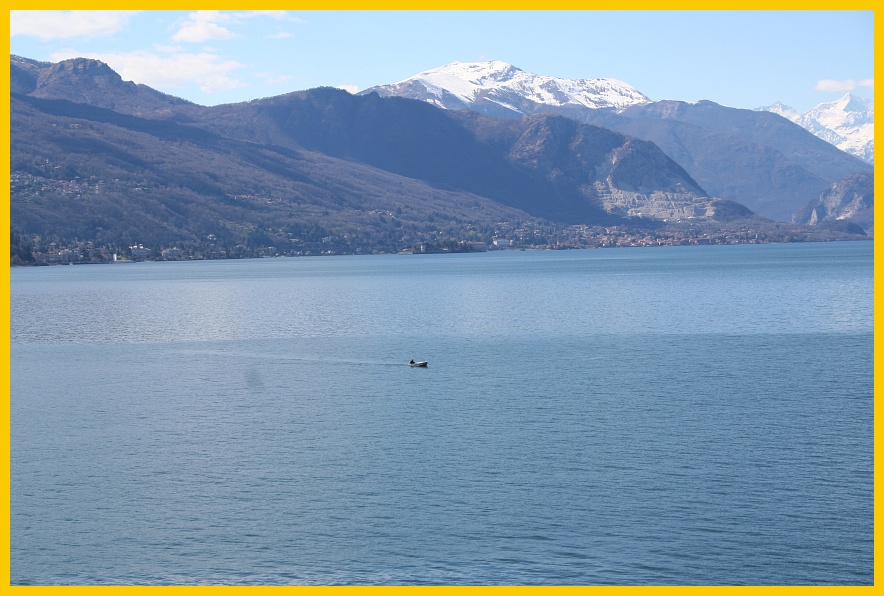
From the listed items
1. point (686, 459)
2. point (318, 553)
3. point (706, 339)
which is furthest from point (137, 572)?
point (706, 339)

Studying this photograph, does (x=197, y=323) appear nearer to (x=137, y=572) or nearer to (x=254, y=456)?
(x=254, y=456)

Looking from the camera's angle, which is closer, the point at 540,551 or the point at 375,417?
the point at 540,551

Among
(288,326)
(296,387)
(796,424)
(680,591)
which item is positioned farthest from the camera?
(288,326)

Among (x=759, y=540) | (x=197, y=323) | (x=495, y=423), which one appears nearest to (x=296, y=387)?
(x=495, y=423)

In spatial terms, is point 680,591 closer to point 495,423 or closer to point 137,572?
point 137,572

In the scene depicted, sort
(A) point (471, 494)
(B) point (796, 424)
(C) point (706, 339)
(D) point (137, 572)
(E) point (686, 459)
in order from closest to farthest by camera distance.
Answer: (D) point (137, 572) < (A) point (471, 494) < (E) point (686, 459) < (B) point (796, 424) < (C) point (706, 339)

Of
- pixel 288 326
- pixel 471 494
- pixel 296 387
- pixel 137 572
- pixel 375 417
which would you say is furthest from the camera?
pixel 288 326
